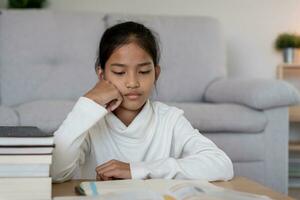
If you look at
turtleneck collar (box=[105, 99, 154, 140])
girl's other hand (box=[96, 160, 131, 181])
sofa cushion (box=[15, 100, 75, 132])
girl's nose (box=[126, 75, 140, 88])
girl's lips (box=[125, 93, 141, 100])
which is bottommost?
sofa cushion (box=[15, 100, 75, 132])

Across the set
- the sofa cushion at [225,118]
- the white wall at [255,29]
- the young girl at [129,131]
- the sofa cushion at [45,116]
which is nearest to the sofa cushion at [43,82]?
the sofa cushion at [45,116]

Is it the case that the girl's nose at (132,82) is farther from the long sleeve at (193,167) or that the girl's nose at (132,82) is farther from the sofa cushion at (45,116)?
the sofa cushion at (45,116)

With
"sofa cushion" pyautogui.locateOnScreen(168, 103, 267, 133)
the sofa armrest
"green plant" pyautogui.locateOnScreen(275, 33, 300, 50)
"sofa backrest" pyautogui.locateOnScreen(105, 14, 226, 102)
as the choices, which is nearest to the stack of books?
"sofa cushion" pyautogui.locateOnScreen(168, 103, 267, 133)

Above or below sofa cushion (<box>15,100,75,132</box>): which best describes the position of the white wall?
above

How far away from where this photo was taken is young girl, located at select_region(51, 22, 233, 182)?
40.1 inches

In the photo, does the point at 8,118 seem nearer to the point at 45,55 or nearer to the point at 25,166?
the point at 45,55

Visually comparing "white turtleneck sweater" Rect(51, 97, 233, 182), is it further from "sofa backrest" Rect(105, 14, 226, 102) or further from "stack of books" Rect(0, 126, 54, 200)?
"sofa backrest" Rect(105, 14, 226, 102)

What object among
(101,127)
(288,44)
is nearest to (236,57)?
(288,44)

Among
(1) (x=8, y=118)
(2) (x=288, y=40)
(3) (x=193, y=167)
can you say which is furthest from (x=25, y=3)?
(3) (x=193, y=167)

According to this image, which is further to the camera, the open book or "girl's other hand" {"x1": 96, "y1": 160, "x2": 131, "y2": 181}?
"girl's other hand" {"x1": 96, "y1": 160, "x2": 131, "y2": 181}

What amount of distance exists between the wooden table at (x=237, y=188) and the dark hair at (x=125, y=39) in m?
0.34

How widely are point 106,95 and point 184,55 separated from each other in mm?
1950

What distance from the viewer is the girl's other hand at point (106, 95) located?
107cm

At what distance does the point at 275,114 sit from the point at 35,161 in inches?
73.0
